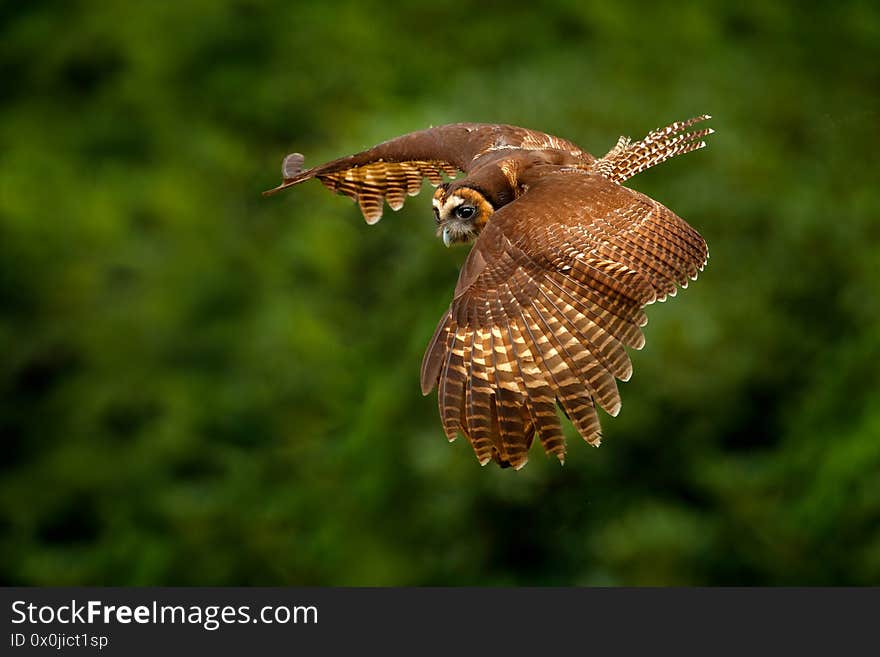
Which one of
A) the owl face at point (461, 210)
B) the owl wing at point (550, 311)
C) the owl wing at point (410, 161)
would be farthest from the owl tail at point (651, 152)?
the owl face at point (461, 210)

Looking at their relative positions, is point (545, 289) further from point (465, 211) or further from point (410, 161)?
point (410, 161)

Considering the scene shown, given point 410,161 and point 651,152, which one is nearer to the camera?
point 651,152

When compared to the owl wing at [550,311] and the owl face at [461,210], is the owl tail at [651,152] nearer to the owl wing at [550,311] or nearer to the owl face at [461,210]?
the owl wing at [550,311]

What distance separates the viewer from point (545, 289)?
4887mm

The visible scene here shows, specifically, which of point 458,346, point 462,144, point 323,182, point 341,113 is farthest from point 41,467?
point 458,346

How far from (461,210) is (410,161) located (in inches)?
30.5

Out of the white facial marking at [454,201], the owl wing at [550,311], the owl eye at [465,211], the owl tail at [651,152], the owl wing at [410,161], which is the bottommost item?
the owl wing at [550,311]

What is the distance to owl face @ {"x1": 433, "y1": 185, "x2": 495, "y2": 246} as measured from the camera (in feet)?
17.5

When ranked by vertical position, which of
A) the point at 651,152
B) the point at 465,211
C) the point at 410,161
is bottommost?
the point at 465,211

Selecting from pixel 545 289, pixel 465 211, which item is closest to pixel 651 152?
pixel 465 211

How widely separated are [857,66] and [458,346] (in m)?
8.37

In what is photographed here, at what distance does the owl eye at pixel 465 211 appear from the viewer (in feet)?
17.6

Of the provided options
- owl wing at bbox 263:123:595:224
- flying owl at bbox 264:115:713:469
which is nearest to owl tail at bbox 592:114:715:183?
flying owl at bbox 264:115:713:469

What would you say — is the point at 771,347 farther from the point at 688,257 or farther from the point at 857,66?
the point at 688,257
